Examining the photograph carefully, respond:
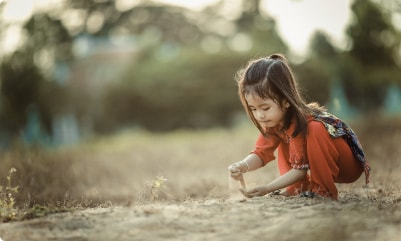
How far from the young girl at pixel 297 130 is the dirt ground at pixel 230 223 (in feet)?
0.65

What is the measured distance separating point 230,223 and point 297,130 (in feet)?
2.79

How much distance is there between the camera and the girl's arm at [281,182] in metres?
3.19

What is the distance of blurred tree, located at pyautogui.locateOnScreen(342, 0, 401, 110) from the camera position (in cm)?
962

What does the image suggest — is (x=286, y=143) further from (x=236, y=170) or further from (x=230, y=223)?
(x=230, y=223)

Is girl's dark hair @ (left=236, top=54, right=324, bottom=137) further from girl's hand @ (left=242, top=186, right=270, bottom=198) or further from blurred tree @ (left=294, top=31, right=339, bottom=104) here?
blurred tree @ (left=294, top=31, right=339, bottom=104)

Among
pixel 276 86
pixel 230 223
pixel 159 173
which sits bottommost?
pixel 159 173

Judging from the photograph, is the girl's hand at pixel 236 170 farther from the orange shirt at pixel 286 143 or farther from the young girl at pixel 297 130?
the orange shirt at pixel 286 143

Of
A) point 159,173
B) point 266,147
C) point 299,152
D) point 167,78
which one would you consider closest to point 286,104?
point 299,152

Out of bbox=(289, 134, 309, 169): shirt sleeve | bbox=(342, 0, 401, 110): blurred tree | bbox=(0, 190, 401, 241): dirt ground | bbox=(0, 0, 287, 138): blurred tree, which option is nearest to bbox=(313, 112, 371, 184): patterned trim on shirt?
bbox=(289, 134, 309, 169): shirt sleeve

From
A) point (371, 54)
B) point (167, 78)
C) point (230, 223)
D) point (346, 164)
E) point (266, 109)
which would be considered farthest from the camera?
point (167, 78)

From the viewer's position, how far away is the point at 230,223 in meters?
2.59

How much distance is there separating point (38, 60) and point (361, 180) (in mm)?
13116

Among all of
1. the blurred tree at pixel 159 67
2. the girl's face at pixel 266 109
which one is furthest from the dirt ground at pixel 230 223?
the blurred tree at pixel 159 67

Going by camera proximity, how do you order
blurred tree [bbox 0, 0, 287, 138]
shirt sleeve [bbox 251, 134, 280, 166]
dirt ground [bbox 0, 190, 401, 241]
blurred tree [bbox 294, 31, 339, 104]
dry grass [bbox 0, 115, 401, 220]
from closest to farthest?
dirt ground [bbox 0, 190, 401, 241]
shirt sleeve [bbox 251, 134, 280, 166]
dry grass [bbox 0, 115, 401, 220]
blurred tree [bbox 294, 31, 339, 104]
blurred tree [bbox 0, 0, 287, 138]
